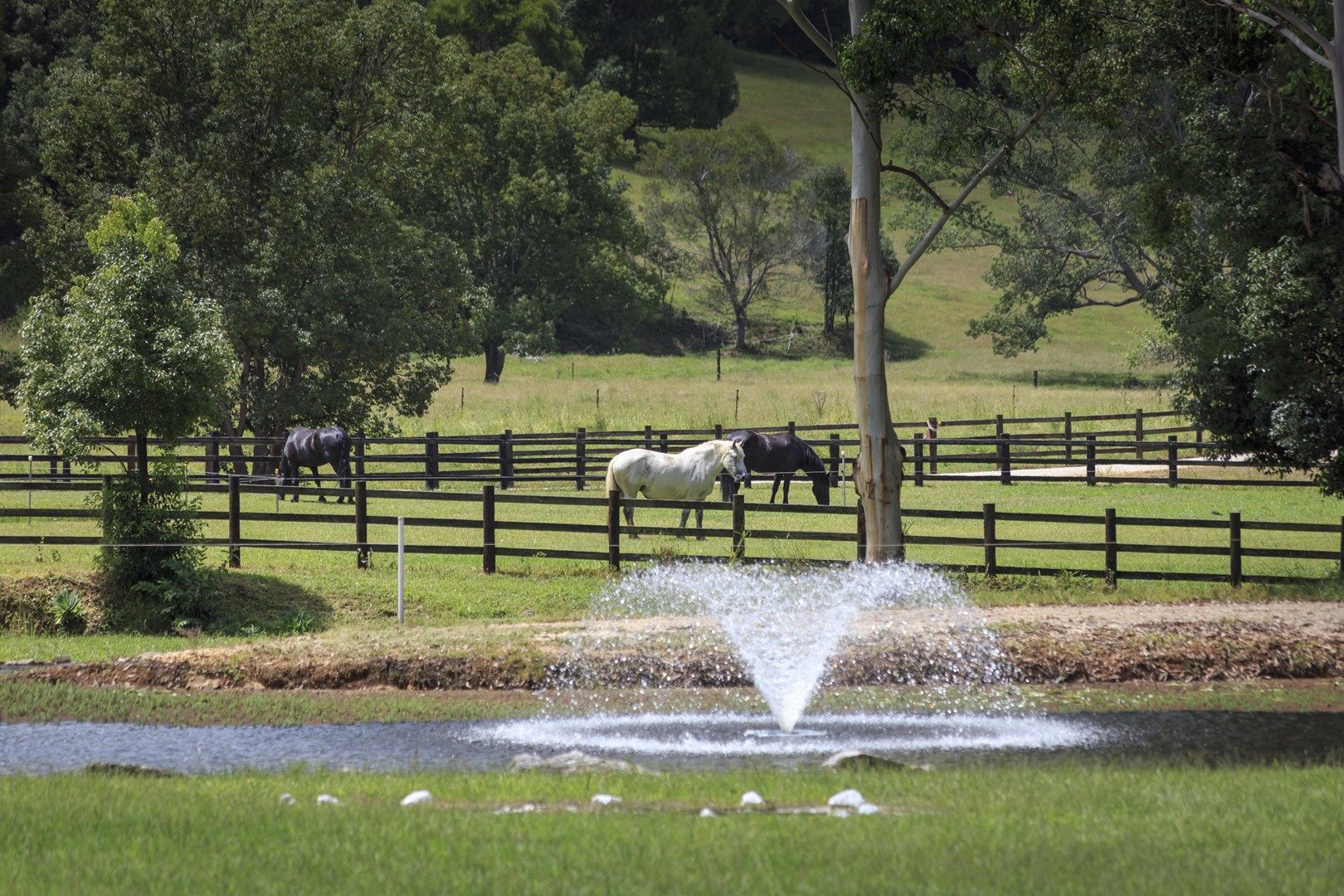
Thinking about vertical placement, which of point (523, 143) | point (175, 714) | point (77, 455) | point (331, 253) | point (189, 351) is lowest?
point (175, 714)

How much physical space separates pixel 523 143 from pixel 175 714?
5597cm

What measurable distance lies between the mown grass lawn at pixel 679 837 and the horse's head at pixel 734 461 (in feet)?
54.8

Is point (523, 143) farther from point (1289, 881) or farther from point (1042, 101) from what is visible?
point (1289, 881)

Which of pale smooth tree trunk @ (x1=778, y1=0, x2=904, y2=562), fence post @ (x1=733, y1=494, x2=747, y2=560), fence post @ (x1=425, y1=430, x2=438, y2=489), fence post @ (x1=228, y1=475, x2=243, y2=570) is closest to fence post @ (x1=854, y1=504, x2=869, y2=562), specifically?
pale smooth tree trunk @ (x1=778, y1=0, x2=904, y2=562)

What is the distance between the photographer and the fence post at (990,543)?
20.5m

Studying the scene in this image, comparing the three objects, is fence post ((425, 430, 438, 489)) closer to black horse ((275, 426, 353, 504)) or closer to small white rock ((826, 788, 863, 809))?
black horse ((275, 426, 353, 504))

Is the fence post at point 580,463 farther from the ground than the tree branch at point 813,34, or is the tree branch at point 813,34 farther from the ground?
the tree branch at point 813,34

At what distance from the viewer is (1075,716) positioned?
14.2 m

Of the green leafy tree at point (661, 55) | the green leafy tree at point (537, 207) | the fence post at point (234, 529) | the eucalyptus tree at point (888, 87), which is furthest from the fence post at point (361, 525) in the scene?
the green leafy tree at point (661, 55)

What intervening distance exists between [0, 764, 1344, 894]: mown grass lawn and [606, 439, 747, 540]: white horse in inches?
653

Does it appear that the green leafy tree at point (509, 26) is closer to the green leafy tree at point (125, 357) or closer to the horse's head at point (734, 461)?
the horse's head at point (734, 461)

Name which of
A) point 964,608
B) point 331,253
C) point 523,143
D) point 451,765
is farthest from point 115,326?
point 523,143

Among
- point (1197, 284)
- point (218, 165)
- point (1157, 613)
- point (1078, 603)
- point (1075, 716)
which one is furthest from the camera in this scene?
point (218, 165)

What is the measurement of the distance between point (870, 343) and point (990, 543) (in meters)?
3.45
